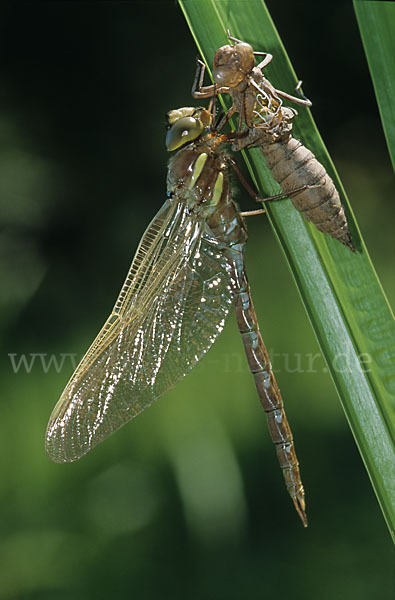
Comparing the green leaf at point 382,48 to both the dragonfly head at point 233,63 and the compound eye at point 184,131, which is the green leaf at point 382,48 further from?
the compound eye at point 184,131

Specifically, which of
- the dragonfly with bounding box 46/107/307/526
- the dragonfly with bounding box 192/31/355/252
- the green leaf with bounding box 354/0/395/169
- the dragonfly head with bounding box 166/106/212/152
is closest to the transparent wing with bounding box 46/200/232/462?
the dragonfly with bounding box 46/107/307/526

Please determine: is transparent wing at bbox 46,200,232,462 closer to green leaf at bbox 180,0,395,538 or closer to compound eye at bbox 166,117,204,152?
compound eye at bbox 166,117,204,152

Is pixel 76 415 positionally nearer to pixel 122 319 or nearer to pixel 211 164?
pixel 122 319

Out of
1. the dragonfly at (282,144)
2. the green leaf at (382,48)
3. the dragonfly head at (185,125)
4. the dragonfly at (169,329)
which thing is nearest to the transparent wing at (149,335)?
the dragonfly at (169,329)

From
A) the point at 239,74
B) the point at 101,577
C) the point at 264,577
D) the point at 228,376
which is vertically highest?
the point at 239,74

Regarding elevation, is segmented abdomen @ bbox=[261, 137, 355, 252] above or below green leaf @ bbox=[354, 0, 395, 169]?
below

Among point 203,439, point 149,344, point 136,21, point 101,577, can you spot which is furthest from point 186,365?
point 136,21

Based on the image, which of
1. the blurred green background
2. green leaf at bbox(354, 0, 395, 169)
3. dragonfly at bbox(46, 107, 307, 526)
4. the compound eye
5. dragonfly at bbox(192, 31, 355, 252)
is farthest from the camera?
the blurred green background
